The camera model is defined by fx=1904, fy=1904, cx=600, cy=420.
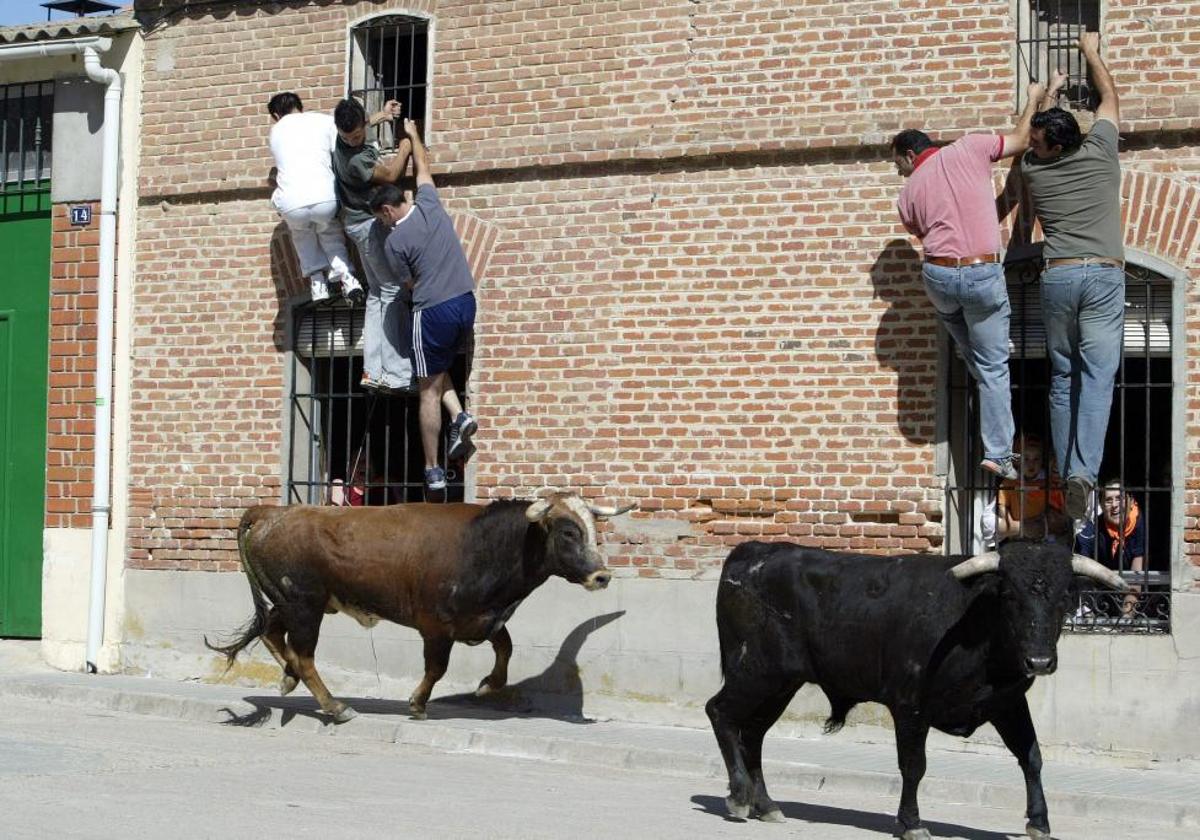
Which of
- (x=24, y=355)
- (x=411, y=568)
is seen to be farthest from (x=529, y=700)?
(x=24, y=355)

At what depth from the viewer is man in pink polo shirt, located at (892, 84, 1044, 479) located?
40.3 feet

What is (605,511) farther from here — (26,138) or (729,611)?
(26,138)

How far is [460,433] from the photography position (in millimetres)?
14070

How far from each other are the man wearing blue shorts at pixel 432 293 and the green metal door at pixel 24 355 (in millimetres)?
3658

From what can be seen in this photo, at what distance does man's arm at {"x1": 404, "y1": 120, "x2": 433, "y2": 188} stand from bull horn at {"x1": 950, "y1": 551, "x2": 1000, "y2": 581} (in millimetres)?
6561

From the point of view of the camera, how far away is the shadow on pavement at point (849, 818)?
9.62 meters

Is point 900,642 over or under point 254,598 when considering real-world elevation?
over

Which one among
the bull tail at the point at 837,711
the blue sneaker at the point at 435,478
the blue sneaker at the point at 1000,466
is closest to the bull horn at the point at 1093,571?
the bull tail at the point at 837,711

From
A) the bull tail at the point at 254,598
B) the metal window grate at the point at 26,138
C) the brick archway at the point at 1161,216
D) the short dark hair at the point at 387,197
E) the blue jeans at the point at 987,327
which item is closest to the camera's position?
the blue jeans at the point at 987,327

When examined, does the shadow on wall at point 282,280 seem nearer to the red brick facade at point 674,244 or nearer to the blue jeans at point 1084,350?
the red brick facade at point 674,244

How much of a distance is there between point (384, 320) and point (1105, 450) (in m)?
5.38

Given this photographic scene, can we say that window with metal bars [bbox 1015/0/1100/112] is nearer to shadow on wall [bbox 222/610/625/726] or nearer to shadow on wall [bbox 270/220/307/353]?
shadow on wall [bbox 222/610/625/726]

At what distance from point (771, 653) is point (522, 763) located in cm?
260

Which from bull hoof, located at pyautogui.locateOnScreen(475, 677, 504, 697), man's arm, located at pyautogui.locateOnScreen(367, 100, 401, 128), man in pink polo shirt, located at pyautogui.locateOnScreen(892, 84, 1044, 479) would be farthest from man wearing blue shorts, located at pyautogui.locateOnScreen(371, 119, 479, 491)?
man in pink polo shirt, located at pyautogui.locateOnScreen(892, 84, 1044, 479)
